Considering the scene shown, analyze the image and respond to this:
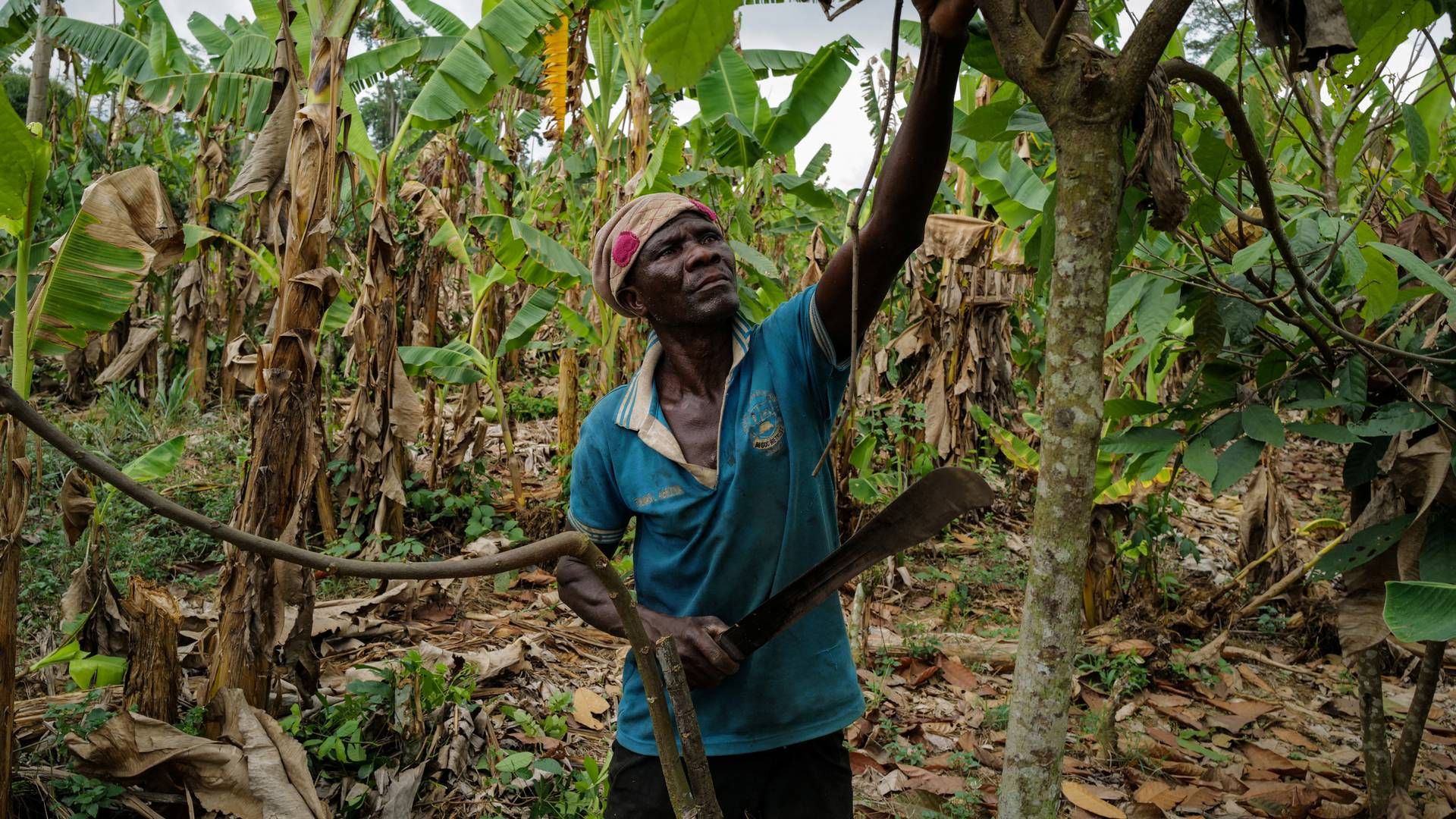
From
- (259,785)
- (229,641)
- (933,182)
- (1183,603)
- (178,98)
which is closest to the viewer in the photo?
(933,182)

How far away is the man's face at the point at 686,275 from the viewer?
6.14ft

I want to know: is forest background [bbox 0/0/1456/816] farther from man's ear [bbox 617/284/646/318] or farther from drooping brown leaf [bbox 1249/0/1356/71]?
man's ear [bbox 617/284/646/318]

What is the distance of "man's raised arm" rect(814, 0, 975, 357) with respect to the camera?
4.23 feet

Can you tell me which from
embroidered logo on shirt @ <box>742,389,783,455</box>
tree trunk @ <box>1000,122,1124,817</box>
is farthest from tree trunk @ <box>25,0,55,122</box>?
tree trunk @ <box>1000,122,1124,817</box>

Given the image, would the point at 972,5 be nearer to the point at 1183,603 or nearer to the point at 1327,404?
the point at 1327,404

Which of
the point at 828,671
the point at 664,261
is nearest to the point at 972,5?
the point at 664,261

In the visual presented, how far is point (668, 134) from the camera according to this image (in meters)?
4.75

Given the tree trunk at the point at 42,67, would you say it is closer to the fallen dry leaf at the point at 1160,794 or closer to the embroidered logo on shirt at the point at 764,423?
the embroidered logo on shirt at the point at 764,423

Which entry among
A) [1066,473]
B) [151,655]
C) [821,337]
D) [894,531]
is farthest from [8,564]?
[1066,473]

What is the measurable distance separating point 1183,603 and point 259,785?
3.97 meters

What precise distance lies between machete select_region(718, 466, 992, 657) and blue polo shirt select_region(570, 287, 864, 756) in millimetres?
380

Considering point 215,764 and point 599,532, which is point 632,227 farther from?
point 215,764

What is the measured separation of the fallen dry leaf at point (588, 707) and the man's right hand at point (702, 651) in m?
1.79

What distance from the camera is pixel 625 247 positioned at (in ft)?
6.44
